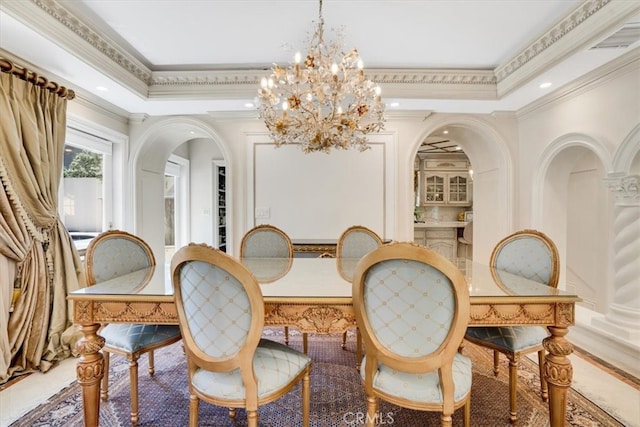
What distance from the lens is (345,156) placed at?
150 inches

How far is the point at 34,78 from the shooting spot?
2273 millimetres

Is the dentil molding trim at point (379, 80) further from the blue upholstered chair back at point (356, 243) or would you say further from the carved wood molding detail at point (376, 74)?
the blue upholstered chair back at point (356, 243)

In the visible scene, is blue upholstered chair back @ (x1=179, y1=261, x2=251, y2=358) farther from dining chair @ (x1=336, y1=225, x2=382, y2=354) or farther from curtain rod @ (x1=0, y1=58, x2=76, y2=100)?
curtain rod @ (x1=0, y1=58, x2=76, y2=100)

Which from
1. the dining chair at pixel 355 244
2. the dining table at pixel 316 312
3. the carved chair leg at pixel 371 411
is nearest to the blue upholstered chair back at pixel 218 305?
the dining table at pixel 316 312

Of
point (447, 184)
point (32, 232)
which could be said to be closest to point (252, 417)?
point (32, 232)

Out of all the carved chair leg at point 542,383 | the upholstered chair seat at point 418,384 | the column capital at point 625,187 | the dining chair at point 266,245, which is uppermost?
the column capital at point 625,187

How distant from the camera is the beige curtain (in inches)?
82.8

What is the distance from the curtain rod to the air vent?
13.2 ft

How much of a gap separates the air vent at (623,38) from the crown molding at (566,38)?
0.06 metres

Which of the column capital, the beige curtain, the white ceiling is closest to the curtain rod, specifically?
the beige curtain

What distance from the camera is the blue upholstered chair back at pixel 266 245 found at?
2.64m

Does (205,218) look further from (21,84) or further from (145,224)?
(21,84)

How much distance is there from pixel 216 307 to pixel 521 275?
1.79 m

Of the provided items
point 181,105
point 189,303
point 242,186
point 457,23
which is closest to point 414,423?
point 189,303
